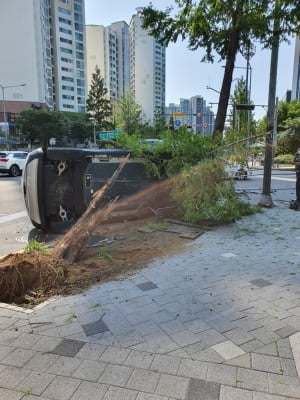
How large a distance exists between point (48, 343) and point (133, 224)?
4.42 m

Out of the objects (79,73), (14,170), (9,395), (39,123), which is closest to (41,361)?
(9,395)

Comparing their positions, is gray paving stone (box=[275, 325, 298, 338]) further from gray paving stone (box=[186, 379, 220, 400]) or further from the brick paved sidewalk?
gray paving stone (box=[186, 379, 220, 400])

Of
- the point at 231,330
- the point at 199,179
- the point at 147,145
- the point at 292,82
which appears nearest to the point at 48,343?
the point at 231,330

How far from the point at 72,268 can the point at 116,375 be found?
2.20m

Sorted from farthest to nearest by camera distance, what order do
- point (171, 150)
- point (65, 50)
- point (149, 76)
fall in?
point (65, 50) → point (149, 76) → point (171, 150)

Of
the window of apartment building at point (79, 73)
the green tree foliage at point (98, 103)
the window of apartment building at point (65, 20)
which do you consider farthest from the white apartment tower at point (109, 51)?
the green tree foliage at point (98, 103)

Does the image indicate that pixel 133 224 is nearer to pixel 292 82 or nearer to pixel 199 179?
pixel 199 179

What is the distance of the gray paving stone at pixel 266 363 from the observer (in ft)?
7.54

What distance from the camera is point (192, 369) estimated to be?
90.3 inches

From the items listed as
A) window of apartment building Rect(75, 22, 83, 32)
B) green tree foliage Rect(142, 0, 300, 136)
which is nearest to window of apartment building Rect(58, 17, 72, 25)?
window of apartment building Rect(75, 22, 83, 32)

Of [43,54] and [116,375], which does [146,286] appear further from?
[43,54]

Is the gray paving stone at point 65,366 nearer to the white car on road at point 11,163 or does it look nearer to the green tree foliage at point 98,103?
the white car on road at point 11,163

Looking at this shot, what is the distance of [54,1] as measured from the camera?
96.9m

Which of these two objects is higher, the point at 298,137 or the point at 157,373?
the point at 298,137
